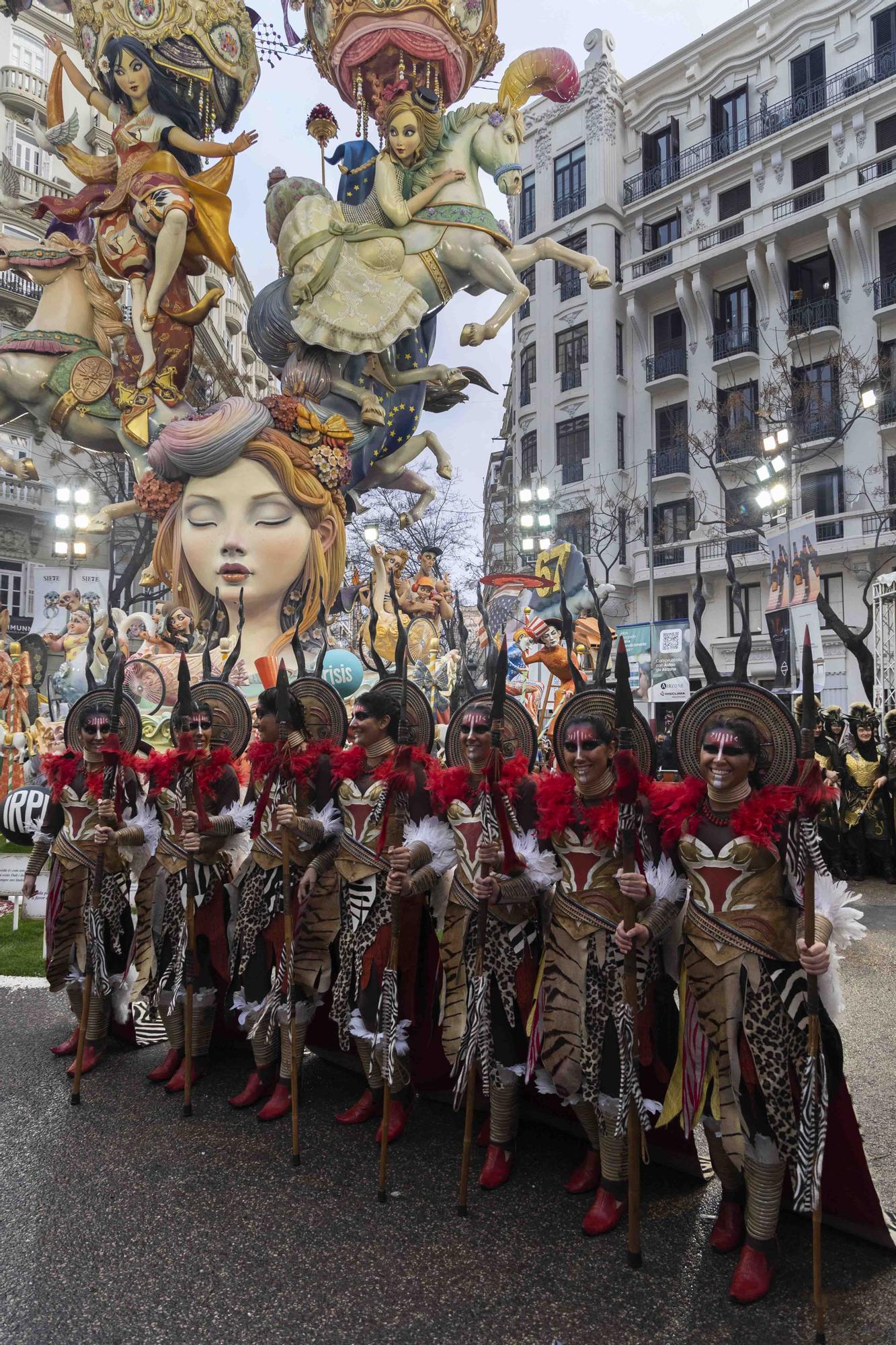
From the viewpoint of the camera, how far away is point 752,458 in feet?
74.7

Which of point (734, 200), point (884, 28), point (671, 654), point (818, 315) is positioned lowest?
point (671, 654)

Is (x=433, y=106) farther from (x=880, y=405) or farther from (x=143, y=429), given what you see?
(x=880, y=405)

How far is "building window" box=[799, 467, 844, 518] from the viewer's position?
23.0m

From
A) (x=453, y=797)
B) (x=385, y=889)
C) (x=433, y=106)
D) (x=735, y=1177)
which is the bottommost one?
(x=735, y=1177)

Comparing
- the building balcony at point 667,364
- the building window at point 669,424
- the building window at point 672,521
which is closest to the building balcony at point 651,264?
the building balcony at point 667,364

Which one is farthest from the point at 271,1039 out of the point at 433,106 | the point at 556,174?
the point at 556,174

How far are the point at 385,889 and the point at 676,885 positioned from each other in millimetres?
1273

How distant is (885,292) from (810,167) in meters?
5.13

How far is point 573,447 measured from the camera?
2886 centimetres

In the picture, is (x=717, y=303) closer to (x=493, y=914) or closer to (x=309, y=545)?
(x=309, y=545)

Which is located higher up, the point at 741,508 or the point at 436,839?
the point at 741,508

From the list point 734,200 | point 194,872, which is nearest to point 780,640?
point 194,872

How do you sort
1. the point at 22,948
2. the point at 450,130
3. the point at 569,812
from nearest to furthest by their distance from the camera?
the point at 569,812
the point at 22,948
the point at 450,130

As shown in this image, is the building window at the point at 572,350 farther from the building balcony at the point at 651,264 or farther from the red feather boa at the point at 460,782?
the red feather boa at the point at 460,782
